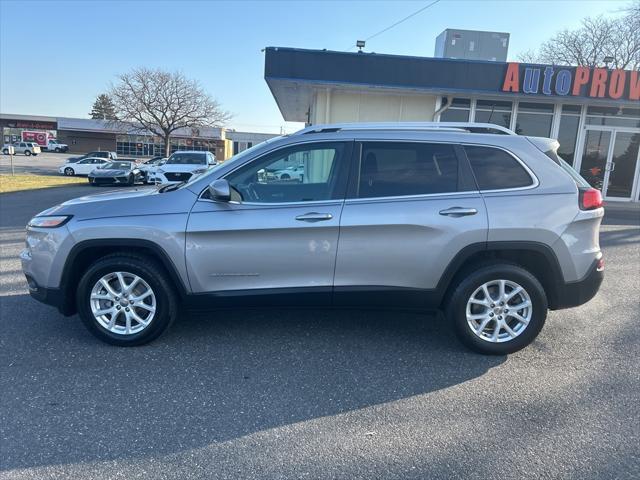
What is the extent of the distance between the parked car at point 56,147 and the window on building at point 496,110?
67.7 metres

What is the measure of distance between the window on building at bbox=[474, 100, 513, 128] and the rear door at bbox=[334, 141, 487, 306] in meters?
12.0

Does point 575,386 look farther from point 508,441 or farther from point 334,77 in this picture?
point 334,77

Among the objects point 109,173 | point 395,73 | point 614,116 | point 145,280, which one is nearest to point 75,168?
point 109,173

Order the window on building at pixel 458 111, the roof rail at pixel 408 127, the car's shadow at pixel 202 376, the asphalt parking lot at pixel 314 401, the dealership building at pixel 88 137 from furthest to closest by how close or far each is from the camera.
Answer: the dealership building at pixel 88 137, the window on building at pixel 458 111, the roof rail at pixel 408 127, the car's shadow at pixel 202 376, the asphalt parking lot at pixel 314 401

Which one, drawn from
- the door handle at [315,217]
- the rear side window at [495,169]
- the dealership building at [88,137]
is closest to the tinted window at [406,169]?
the rear side window at [495,169]

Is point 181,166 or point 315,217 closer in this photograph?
point 315,217

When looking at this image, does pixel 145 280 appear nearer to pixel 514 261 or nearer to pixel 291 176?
pixel 291 176

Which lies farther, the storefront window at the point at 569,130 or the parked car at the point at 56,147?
the parked car at the point at 56,147

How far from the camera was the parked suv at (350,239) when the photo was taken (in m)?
3.77

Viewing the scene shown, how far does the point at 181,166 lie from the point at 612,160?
15068 mm

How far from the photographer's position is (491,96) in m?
14.1

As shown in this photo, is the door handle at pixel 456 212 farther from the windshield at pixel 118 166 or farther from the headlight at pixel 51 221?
the windshield at pixel 118 166

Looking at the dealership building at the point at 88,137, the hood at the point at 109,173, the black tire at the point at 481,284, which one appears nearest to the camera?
the black tire at the point at 481,284

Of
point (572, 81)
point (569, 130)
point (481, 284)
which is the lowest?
point (481, 284)
